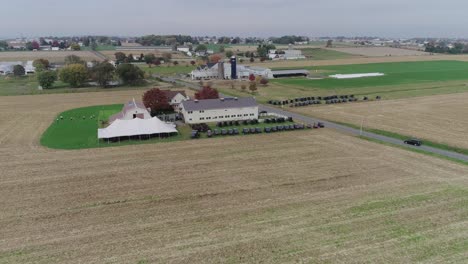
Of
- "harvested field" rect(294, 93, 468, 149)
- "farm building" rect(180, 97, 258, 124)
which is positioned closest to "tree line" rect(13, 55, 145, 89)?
"farm building" rect(180, 97, 258, 124)

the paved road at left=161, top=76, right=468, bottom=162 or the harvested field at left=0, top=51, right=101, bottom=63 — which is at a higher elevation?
the harvested field at left=0, top=51, right=101, bottom=63

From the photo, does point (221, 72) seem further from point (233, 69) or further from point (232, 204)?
point (232, 204)

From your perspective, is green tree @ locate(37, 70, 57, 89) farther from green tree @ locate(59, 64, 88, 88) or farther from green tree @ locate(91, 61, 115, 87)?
green tree @ locate(91, 61, 115, 87)

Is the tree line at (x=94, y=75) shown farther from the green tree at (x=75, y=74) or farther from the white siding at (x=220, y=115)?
the white siding at (x=220, y=115)

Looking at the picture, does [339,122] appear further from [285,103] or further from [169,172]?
[169,172]

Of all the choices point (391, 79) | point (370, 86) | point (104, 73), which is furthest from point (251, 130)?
point (391, 79)

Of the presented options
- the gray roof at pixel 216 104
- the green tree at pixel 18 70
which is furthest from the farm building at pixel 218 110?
the green tree at pixel 18 70

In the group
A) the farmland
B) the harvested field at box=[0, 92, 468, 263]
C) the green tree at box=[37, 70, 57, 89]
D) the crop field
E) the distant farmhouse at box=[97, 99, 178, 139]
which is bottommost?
the harvested field at box=[0, 92, 468, 263]

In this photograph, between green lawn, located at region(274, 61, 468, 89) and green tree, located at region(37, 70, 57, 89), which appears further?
green lawn, located at region(274, 61, 468, 89)
